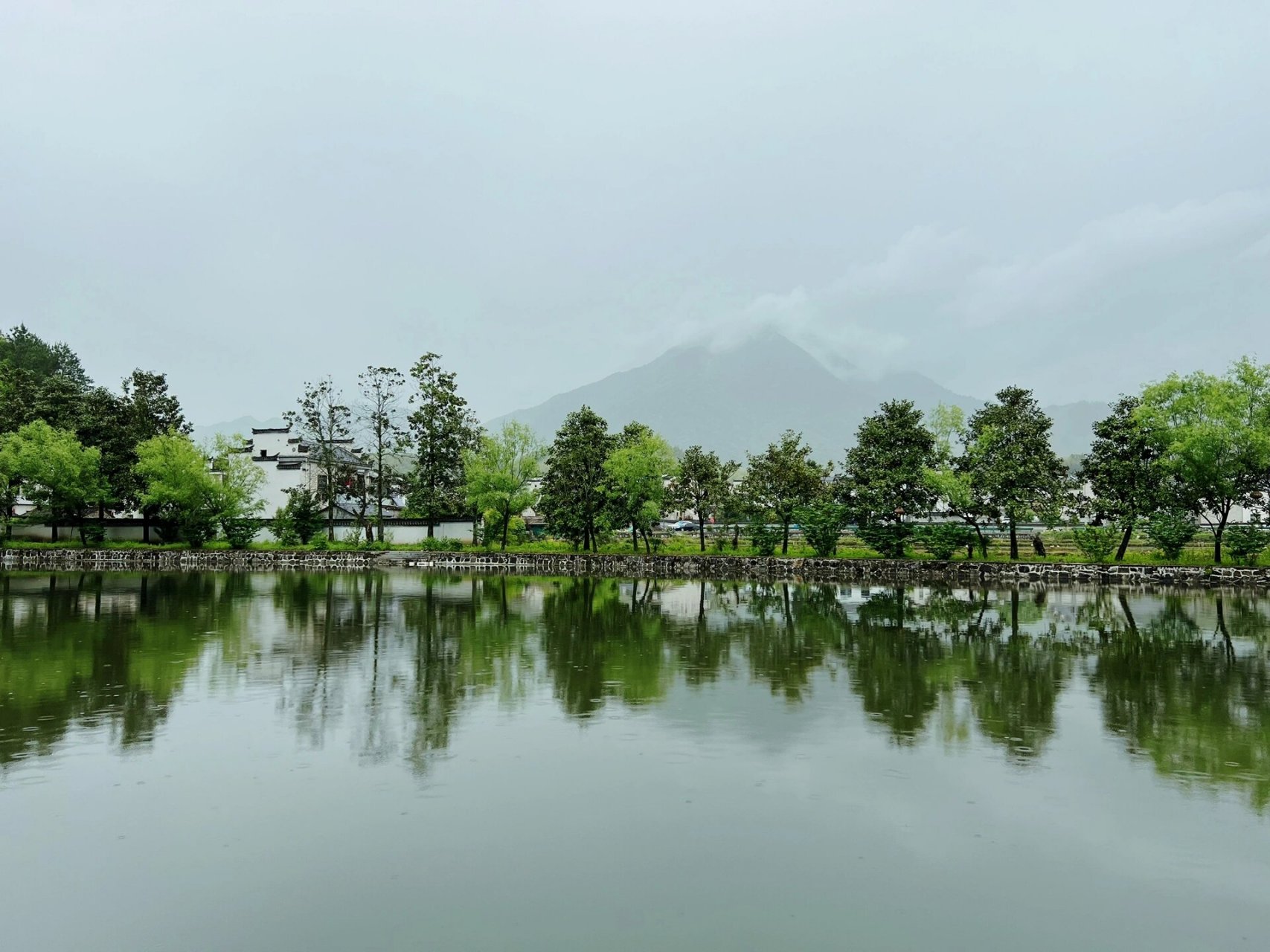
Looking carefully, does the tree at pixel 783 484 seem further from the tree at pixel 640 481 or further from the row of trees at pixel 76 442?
the row of trees at pixel 76 442

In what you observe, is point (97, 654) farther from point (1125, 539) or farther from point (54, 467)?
point (1125, 539)

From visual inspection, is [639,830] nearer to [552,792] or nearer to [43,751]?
[552,792]

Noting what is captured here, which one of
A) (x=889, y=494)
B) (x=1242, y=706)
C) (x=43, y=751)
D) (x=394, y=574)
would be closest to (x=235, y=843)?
(x=43, y=751)

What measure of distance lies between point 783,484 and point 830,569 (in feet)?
20.1

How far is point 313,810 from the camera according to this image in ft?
27.3

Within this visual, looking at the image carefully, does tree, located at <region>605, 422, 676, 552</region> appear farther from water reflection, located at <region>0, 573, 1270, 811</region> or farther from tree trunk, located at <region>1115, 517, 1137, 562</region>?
tree trunk, located at <region>1115, 517, 1137, 562</region>

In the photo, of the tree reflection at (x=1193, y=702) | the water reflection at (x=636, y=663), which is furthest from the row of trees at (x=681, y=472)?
the tree reflection at (x=1193, y=702)

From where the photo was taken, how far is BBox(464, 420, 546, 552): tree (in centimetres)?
Result: 5156

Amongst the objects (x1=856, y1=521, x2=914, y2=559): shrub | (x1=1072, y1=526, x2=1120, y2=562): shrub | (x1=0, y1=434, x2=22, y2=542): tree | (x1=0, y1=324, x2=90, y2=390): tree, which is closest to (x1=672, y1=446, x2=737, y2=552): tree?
(x1=856, y1=521, x2=914, y2=559): shrub

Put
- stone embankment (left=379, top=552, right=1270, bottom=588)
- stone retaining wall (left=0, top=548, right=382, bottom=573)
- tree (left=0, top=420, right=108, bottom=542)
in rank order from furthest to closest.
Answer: tree (left=0, top=420, right=108, bottom=542) → stone retaining wall (left=0, top=548, right=382, bottom=573) → stone embankment (left=379, top=552, right=1270, bottom=588)

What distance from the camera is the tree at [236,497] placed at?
52.9 m

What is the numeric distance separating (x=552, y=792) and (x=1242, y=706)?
35.3 feet

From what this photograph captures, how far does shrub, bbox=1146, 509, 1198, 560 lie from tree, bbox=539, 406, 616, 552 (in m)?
27.9

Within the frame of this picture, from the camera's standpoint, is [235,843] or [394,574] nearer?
[235,843]
